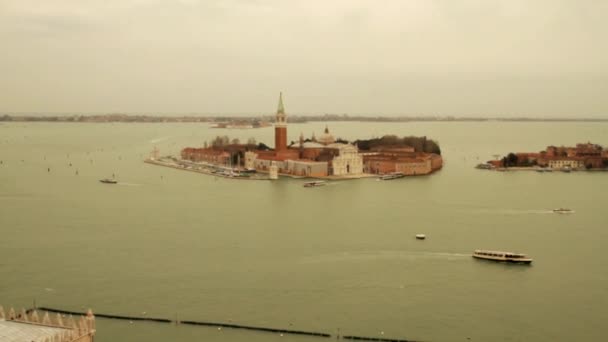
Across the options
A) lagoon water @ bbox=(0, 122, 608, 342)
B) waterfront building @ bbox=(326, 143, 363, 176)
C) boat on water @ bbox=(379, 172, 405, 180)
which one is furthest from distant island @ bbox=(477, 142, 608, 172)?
lagoon water @ bbox=(0, 122, 608, 342)

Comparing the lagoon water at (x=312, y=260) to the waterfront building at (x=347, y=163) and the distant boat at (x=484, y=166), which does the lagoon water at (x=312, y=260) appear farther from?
the distant boat at (x=484, y=166)

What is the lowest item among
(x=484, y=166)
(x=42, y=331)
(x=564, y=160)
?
(x=484, y=166)

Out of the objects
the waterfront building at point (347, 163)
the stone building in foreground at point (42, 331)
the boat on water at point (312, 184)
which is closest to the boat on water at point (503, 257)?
the stone building in foreground at point (42, 331)

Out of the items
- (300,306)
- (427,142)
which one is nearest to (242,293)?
(300,306)

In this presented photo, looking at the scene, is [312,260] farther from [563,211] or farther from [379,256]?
[563,211]

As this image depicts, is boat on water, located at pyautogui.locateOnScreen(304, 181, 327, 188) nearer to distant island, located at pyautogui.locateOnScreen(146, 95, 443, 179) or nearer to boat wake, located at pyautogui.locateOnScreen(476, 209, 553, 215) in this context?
distant island, located at pyautogui.locateOnScreen(146, 95, 443, 179)

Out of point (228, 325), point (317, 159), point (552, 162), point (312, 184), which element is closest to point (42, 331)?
point (228, 325)

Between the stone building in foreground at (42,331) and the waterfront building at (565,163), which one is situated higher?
the stone building in foreground at (42,331)
